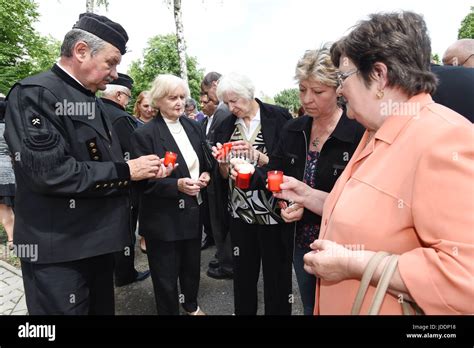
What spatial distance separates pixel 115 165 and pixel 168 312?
5.54 feet

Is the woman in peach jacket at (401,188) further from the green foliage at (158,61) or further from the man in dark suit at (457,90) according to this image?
the green foliage at (158,61)

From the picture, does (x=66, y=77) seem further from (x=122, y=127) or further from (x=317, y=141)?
(x=317, y=141)

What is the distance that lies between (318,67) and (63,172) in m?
1.65

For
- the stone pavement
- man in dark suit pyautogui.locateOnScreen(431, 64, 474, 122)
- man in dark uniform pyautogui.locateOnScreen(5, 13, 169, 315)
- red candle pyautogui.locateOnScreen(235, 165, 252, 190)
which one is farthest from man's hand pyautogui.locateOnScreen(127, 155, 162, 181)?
the stone pavement

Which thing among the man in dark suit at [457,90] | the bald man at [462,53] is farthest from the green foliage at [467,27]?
the man in dark suit at [457,90]

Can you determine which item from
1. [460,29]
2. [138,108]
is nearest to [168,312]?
[138,108]

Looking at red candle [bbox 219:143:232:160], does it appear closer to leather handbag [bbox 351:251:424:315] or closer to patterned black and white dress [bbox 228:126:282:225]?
patterned black and white dress [bbox 228:126:282:225]

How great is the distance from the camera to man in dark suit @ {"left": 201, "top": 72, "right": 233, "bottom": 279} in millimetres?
3449

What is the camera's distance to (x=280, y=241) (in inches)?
108

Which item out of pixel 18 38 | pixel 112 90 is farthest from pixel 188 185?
pixel 18 38

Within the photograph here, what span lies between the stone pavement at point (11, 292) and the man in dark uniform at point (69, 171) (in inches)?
70.3

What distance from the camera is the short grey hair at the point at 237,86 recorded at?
299 centimetres

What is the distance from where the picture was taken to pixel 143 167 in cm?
218

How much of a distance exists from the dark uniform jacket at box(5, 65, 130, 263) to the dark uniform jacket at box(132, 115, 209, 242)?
27.5 inches
